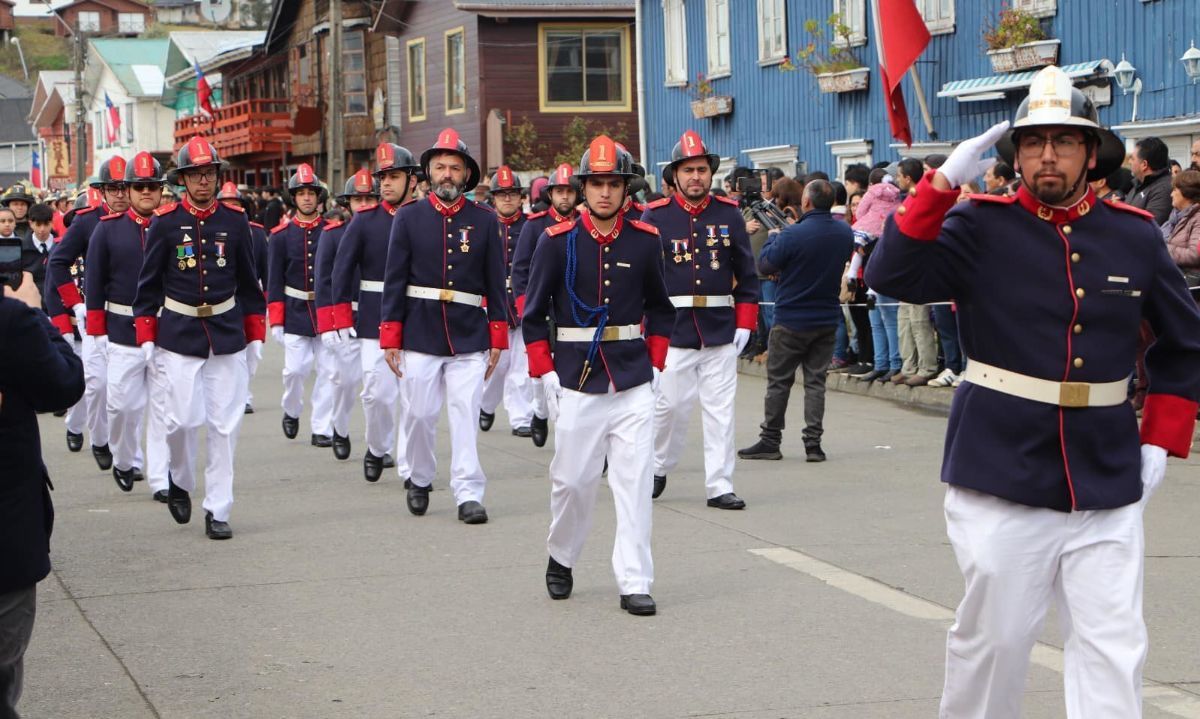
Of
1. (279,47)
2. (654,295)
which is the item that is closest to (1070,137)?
(654,295)

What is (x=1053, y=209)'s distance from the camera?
5.00m

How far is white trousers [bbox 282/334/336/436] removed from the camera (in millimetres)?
14328

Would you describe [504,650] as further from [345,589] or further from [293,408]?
[293,408]

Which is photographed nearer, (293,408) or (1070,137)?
(1070,137)

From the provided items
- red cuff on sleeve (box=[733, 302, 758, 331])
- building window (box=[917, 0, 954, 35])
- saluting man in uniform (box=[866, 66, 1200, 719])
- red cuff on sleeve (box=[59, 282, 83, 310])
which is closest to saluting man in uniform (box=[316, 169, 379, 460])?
red cuff on sleeve (box=[59, 282, 83, 310])

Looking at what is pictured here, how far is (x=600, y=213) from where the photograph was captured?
27.3ft

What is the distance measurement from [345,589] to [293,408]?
665 cm

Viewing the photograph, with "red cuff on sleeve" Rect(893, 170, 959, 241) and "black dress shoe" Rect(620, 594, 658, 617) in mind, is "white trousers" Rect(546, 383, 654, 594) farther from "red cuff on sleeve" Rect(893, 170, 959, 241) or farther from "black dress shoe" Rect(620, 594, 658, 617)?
"red cuff on sleeve" Rect(893, 170, 959, 241)

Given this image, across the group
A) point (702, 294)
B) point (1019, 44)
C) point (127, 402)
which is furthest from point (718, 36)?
point (127, 402)

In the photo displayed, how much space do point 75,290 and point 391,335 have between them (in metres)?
4.31

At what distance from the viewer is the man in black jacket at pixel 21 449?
4.85m

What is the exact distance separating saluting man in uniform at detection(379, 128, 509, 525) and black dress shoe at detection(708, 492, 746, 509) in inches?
58.3

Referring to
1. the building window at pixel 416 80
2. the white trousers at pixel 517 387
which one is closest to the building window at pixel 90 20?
the building window at pixel 416 80

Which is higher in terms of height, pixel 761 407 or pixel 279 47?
pixel 279 47
